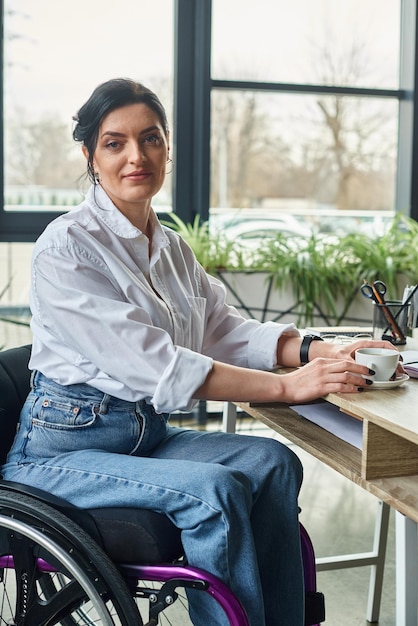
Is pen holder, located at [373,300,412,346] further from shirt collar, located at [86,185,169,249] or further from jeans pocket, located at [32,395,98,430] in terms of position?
jeans pocket, located at [32,395,98,430]

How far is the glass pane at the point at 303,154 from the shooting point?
4379mm

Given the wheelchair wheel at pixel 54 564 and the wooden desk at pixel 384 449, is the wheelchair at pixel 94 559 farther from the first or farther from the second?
the wooden desk at pixel 384 449

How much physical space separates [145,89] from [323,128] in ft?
9.37

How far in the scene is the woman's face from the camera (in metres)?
1.75

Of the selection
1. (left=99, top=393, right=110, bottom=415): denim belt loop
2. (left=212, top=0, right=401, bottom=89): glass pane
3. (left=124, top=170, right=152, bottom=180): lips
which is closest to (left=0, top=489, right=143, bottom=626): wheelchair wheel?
(left=99, top=393, right=110, bottom=415): denim belt loop

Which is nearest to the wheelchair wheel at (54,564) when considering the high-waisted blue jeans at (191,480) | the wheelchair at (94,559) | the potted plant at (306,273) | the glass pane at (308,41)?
the wheelchair at (94,559)

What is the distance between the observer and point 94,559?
139cm

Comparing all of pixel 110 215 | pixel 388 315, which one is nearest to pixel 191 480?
pixel 110 215

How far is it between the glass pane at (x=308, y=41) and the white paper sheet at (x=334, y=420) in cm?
283

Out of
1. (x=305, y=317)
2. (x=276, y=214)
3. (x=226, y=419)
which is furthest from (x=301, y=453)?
(x=226, y=419)

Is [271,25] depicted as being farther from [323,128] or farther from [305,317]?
[305,317]

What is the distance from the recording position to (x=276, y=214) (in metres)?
4.41

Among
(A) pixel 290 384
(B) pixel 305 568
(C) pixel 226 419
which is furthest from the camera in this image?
(C) pixel 226 419

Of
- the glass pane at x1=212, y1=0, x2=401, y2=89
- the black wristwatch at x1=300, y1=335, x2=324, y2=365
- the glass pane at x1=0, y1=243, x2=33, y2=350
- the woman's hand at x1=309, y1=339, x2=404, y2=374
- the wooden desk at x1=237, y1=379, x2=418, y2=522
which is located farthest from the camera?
the glass pane at x1=212, y1=0, x2=401, y2=89
